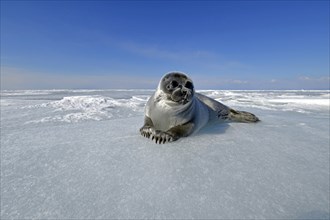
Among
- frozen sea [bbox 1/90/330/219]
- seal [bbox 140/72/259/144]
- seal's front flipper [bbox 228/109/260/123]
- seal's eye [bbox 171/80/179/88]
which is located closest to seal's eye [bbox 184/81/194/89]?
seal [bbox 140/72/259/144]

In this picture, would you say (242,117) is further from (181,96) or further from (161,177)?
(161,177)

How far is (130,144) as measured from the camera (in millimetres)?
2293

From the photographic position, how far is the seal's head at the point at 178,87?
2545 mm

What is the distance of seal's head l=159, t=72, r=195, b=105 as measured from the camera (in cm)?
254

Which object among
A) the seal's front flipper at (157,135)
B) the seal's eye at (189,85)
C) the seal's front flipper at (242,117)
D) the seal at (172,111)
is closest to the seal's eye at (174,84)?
the seal at (172,111)

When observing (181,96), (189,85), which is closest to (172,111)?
(181,96)

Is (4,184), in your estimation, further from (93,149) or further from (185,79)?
(185,79)

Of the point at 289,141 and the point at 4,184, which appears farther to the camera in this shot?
the point at 289,141

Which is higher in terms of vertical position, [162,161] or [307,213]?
[162,161]

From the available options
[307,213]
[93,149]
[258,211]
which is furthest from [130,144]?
[307,213]

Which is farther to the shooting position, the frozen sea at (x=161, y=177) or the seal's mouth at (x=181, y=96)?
the seal's mouth at (x=181, y=96)

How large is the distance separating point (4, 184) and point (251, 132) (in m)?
2.82

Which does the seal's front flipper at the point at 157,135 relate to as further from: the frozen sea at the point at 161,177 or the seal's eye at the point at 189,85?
the seal's eye at the point at 189,85

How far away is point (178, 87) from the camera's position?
2572mm
